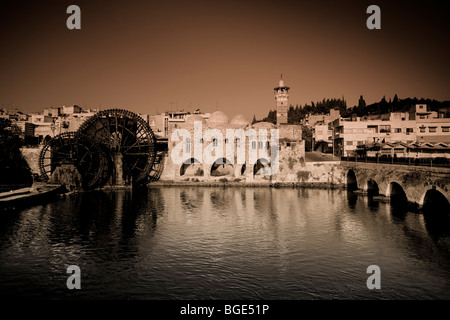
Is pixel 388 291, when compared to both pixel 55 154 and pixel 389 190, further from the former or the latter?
pixel 55 154

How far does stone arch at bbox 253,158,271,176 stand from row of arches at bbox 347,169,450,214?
9.72 metres

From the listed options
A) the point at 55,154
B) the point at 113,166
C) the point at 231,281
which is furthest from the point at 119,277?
the point at 55,154

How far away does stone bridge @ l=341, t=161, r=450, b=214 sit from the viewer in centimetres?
2096

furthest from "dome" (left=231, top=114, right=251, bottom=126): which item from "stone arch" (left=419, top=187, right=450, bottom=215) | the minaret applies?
"stone arch" (left=419, top=187, right=450, bottom=215)

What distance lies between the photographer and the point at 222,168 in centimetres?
4656

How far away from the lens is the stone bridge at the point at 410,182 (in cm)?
2096

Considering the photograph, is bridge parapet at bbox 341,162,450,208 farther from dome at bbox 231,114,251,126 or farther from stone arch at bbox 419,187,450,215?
dome at bbox 231,114,251,126

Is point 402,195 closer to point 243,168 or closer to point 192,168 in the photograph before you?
point 243,168

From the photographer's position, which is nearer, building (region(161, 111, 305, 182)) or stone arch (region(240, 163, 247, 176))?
building (region(161, 111, 305, 182))

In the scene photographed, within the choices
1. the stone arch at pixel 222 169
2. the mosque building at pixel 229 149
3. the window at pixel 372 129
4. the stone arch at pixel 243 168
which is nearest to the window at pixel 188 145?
the mosque building at pixel 229 149

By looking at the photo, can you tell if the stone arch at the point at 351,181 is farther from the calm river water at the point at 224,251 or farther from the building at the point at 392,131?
the building at the point at 392,131

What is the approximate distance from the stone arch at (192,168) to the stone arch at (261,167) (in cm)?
712

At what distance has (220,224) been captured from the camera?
77.8 ft

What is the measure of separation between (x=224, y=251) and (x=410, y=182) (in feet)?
50.5
